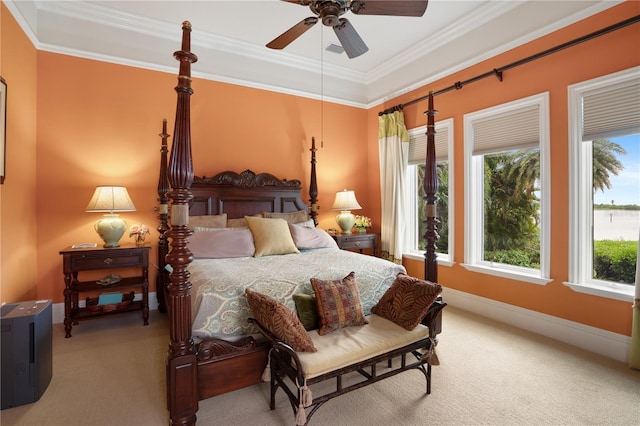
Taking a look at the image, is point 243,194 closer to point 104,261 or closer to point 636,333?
point 104,261

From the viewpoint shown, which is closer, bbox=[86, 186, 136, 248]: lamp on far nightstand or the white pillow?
bbox=[86, 186, 136, 248]: lamp on far nightstand

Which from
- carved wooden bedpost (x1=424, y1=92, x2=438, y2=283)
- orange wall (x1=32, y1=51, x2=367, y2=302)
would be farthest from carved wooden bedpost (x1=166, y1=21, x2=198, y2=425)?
orange wall (x1=32, y1=51, x2=367, y2=302)

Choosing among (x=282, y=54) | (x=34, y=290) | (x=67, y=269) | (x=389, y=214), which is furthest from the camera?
(x=389, y=214)

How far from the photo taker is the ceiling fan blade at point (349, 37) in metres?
2.41

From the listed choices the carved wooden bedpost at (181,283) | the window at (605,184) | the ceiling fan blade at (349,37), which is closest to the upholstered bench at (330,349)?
the carved wooden bedpost at (181,283)

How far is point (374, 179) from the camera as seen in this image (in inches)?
212

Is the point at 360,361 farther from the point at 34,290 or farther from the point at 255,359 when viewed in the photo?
the point at 34,290

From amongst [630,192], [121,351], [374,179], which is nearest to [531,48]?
[630,192]

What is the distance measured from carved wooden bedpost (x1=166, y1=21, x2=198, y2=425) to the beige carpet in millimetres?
262

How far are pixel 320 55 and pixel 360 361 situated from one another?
4.11 metres

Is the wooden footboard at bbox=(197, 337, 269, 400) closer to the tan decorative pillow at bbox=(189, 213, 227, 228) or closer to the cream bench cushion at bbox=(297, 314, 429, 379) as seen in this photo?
the cream bench cushion at bbox=(297, 314, 429, 379)

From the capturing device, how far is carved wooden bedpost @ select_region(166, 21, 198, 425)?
179cm

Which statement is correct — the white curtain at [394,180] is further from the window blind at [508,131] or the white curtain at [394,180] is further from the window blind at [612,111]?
the window blind at [612,111]

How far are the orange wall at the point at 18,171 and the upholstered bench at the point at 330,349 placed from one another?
2443 millimetres
